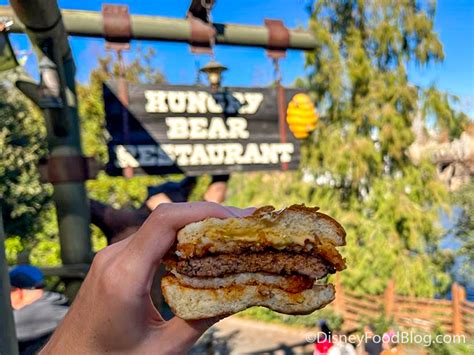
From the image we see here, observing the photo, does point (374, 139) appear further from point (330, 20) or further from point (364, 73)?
point (330, 20)

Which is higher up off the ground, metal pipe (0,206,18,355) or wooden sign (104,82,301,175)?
wooden sign (104,82,301,175)

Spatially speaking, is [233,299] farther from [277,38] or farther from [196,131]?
[277,38]

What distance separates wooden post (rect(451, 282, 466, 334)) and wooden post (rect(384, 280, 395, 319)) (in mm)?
1357

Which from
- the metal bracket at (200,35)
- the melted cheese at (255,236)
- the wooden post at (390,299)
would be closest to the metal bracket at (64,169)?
the metal bracket at (200,35)

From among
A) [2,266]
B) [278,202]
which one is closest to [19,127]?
[278,202]

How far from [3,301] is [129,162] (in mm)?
2173

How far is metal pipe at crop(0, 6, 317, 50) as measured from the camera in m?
3.57

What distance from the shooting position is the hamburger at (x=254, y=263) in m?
1.70

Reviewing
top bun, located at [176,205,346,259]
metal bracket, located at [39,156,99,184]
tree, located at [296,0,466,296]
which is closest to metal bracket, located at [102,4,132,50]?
metal bracket, located at [39,156,99,184]

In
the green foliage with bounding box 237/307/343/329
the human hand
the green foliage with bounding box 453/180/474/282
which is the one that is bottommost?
the green foliage with bounding box 237/307/343/329

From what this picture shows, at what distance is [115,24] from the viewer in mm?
3689

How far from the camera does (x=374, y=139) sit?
33.0 feet

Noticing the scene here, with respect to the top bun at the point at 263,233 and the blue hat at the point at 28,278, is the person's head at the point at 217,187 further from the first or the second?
the top bun at the point at 263,233

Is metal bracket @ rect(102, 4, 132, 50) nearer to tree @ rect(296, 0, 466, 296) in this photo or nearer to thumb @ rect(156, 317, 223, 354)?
thumb @ rect(156, 317, 223, 354)
